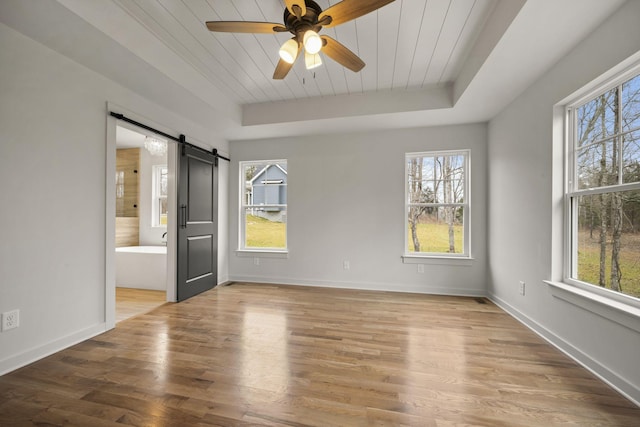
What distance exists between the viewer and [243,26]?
1.80m

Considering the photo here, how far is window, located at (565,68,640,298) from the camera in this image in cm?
183

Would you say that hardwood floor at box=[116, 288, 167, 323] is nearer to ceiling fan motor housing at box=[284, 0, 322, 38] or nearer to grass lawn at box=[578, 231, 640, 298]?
ceiling fan motor housing at box=[284, 0, 322, 38]

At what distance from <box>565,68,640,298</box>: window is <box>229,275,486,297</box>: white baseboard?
1.63 meters

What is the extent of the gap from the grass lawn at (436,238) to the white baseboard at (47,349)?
3719mm

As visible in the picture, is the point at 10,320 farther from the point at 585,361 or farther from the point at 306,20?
the point at 585,361

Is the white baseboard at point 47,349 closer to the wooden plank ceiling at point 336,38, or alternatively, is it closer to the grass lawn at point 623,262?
the wooden plank ceiling at point 336,38

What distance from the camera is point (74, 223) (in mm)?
2369

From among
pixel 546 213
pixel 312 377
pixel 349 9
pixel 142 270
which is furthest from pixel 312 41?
pixel 142 270

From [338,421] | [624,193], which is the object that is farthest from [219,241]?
[624,193]

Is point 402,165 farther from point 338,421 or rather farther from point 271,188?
point 338,421

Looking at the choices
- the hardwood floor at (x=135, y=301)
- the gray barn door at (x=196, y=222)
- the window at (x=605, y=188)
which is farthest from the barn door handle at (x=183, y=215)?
the window at (x=605, y=188)

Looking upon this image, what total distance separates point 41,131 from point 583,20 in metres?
3.84

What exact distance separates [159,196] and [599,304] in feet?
20.6

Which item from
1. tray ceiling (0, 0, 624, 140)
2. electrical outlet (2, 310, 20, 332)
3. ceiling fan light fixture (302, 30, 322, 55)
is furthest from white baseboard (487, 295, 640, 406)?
electrical outlet (2, 310, 20, 332)
